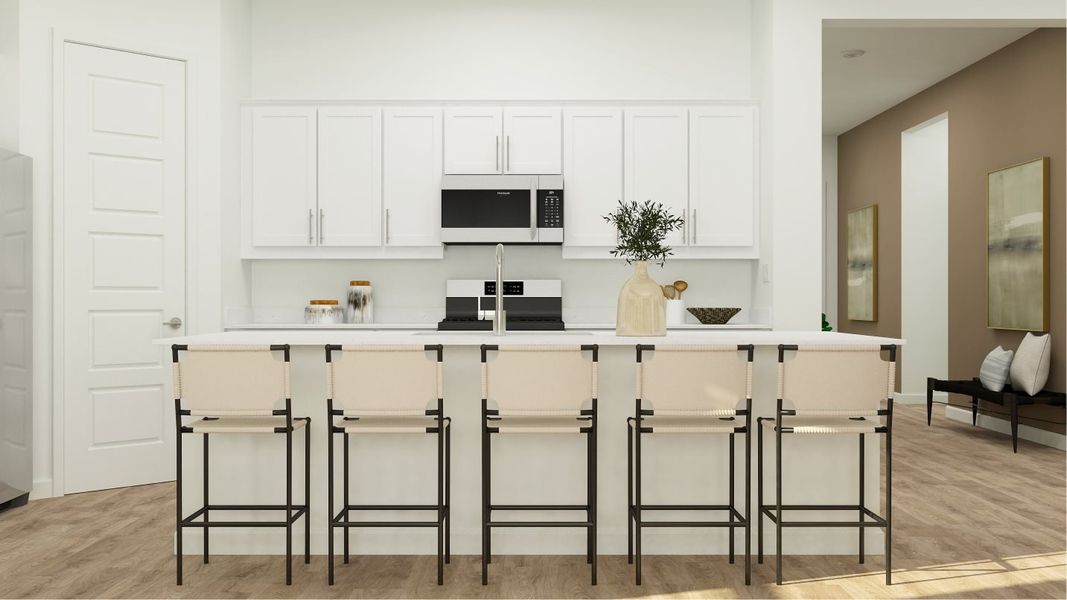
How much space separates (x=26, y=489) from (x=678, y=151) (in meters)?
4.35

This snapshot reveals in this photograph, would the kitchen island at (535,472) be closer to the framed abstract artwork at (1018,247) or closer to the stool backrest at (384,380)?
the stool backrest at (384,380)

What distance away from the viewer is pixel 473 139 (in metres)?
5.09

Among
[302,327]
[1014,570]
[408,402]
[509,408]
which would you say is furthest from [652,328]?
[302,327]

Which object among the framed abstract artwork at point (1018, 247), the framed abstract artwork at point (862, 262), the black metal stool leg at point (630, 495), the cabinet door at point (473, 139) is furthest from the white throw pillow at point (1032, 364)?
the cabinet door at point (473, 139)

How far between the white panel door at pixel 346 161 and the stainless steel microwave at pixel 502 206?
533mm

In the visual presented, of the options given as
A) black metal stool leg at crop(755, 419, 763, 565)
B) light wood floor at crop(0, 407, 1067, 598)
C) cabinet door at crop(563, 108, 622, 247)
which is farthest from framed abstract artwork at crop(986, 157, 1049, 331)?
black metal stool leg at crop(755, 419, 763, 565)

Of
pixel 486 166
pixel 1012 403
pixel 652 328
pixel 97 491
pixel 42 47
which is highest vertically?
pixel 42 47

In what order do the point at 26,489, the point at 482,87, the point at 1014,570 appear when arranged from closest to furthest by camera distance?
1. the point at 1014,570
2. the point at 26,489
3. the point at 482,87

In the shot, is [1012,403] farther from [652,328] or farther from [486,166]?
[486,166]

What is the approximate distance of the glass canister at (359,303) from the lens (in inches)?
206

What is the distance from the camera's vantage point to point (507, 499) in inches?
126

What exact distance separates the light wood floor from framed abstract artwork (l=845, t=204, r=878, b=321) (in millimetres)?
4494

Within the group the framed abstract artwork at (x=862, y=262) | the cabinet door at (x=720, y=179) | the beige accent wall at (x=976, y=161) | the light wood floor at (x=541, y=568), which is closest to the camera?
the light wood floor at (x=541, y=568)

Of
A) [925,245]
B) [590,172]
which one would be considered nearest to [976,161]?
[925,245]
